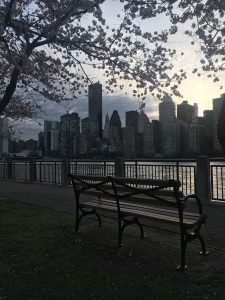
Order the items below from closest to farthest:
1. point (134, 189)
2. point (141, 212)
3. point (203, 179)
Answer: point (134, 189), point (141, 212), point (203, 179)

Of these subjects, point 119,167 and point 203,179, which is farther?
point 119,167

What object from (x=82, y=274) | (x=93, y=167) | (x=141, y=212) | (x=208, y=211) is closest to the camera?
(x=82, y=274)

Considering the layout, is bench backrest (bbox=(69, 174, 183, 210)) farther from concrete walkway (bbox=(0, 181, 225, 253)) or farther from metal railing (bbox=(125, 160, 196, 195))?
metal railing (bbox=(125, 160, 196, 195))

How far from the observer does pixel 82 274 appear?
230 inches

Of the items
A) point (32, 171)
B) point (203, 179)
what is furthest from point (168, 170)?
point (32, 171)

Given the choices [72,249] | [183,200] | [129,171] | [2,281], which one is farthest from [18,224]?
[129,171]

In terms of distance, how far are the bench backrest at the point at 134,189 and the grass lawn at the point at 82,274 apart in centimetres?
87

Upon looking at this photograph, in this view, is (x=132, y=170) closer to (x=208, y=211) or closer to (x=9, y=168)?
(x=208, y=211)

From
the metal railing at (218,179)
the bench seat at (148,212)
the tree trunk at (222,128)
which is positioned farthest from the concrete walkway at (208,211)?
the tree trunk at (222,128)

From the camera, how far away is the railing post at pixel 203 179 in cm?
1240

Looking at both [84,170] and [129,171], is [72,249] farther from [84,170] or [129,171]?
[84,170]

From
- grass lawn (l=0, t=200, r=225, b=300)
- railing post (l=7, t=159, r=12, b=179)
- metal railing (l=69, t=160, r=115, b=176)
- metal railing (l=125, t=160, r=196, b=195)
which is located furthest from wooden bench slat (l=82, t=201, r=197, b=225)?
railing post (l=7, t=159, r=12, b=179)

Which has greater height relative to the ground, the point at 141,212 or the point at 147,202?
the point at 147,202

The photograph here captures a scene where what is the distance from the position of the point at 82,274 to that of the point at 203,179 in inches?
287
